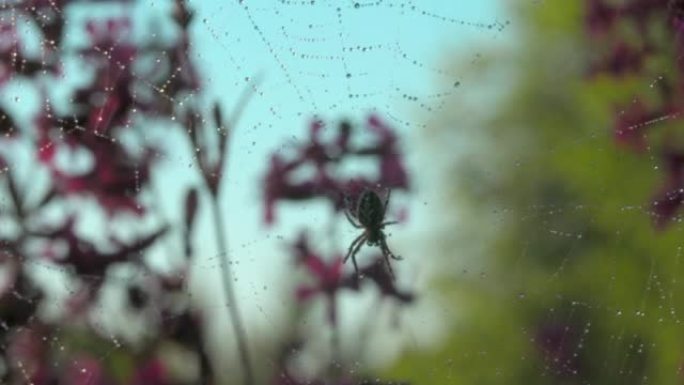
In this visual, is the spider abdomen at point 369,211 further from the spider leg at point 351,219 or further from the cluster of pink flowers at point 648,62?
the cluster of pink flowers at point 648,62

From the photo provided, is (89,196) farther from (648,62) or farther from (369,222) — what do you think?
(648,62)

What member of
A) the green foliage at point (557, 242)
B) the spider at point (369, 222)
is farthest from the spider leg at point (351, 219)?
the green foliage at point (557, 242)

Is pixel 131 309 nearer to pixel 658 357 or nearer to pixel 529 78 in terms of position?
pixel 658 357

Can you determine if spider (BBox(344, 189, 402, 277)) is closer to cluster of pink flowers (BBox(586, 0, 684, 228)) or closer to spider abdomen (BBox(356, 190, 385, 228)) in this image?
spider abdomen (BBox(356, 190, 385, 228))

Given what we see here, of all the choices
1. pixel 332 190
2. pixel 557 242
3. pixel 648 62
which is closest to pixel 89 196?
pixel 332 190

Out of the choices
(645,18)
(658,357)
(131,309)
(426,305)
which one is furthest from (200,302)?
(658,357)

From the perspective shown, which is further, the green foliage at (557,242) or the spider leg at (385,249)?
the green foliage at (557,242)

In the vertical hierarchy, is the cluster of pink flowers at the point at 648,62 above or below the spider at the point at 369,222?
above
